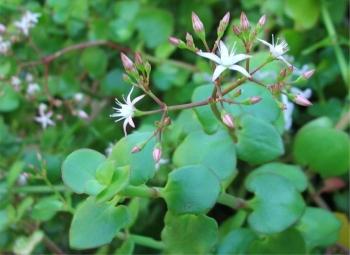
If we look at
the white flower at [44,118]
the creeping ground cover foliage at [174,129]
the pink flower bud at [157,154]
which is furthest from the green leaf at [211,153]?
the white flower at [44,118]

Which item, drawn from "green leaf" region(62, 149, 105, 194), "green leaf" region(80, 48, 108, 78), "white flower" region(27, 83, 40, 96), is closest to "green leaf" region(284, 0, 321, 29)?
"green leaf" region(80, 48, 108, 78)

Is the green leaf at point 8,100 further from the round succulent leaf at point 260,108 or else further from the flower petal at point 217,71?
the flower petal at point 217,71

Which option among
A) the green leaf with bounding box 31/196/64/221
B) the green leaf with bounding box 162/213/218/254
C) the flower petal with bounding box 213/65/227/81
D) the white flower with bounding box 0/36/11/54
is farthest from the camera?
the white flower with bounding box 0/36/11/54

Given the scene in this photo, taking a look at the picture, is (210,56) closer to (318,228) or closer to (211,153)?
(211,153)

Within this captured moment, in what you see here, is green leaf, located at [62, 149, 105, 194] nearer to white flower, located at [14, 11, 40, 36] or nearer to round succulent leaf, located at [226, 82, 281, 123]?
round succulent leaf, located at [226, 82, 281, 123]

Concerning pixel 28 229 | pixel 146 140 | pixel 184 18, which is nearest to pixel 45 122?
pixel 28 229

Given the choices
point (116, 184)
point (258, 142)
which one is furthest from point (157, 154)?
point (258, 142)
